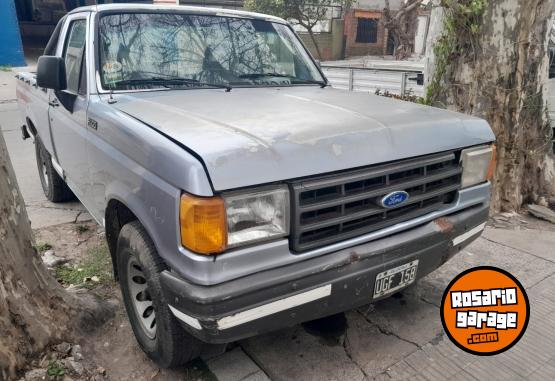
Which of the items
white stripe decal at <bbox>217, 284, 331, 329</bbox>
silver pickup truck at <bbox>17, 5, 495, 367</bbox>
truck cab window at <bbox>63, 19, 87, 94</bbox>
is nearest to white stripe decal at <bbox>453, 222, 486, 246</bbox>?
silver pickup truck at <bbox>17, 5, 495, 367</bbox>

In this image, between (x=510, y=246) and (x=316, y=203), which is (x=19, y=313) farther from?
(x=510, y=246)

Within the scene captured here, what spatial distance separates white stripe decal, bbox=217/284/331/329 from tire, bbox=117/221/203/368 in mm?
369

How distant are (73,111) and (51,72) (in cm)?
29

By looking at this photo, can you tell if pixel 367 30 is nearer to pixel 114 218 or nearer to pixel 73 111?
pixel 73 111

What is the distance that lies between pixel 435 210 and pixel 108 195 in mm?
1810

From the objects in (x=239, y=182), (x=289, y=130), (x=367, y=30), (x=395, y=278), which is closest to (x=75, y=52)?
(x=289, y=130)

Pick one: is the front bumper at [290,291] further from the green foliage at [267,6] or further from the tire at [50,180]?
the green foliage at [267,6]

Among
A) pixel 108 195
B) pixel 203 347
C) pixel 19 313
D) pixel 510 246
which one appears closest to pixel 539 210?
pixel 510 246

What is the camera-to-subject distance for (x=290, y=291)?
1936 mm

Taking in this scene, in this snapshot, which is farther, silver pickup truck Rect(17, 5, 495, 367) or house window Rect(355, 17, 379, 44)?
house window Rect(355, 17, 379, 44)

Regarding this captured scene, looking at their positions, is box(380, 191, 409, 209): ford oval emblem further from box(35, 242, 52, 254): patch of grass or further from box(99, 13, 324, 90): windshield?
box(35, 242, 52, 254): patch of grass

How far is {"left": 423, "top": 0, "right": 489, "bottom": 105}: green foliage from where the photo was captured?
4.25m

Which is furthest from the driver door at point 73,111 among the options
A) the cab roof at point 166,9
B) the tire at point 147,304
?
the tire at point 147,304

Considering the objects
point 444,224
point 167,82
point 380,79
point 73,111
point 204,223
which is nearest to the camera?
point 204,223
